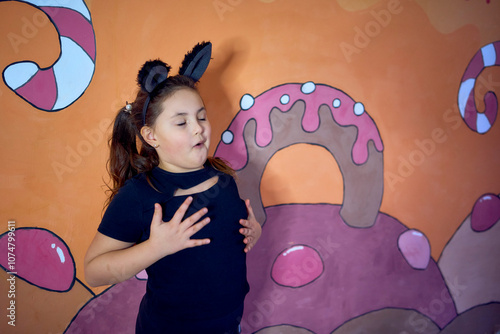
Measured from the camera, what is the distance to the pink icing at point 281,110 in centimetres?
134

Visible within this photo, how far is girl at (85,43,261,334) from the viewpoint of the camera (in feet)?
2.73

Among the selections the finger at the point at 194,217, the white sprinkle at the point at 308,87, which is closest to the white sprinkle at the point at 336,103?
the white sprinkle at the point at 308,87

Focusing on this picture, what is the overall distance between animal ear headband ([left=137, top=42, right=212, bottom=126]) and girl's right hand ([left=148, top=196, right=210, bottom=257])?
0.98 feet

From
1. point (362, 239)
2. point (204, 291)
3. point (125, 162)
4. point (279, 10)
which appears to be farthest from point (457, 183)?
point (125, 162)

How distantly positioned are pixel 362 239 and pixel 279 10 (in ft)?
3.67

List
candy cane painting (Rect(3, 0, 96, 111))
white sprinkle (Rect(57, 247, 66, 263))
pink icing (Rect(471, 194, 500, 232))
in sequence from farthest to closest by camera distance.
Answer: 1. pink icing (Rect(471, 194, 500, 232))
2. white sprinkle (Rect(57, 247, 66, 263))
3. candy cane painting (Rect(3, 0, 96, 111))

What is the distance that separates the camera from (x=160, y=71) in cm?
91

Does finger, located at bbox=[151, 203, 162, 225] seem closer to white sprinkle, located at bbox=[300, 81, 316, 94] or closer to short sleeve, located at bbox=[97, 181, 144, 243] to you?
short sleeve, located at bbox=[97, 181, 144, 243]

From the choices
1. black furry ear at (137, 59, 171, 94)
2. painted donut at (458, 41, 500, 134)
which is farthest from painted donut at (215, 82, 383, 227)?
painted donut at (458, 41, 500, 134)

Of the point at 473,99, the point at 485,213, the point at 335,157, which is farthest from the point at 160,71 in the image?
the point at 485,213

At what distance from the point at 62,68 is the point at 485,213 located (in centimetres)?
216

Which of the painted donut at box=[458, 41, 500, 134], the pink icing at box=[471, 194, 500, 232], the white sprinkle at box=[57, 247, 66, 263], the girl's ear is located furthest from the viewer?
the pink icing at box=[471, 194, 500, 232]

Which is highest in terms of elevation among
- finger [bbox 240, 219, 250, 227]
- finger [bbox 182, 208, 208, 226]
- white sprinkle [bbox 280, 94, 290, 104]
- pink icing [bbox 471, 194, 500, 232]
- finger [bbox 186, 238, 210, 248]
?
white sprinkle [bbox 280, 94, 290, 104]

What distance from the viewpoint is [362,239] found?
1579 millimetres
